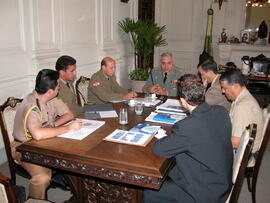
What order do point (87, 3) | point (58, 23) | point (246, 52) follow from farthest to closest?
point (246, 52) → point (87, 3) → point (58, 23)

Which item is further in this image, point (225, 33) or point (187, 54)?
point (187, 54)

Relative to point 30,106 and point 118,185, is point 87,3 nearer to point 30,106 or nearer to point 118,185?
point 30,106

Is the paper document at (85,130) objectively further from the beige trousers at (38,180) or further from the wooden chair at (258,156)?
the wooden chair at (258,156)

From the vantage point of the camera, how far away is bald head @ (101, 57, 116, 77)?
339cm

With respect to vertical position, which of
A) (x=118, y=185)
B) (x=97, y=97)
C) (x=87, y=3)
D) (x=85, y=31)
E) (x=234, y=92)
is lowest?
(x=118, y=185)

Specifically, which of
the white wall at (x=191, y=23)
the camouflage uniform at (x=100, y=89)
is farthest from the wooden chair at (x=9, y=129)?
the white wall at (x=191, y=23)

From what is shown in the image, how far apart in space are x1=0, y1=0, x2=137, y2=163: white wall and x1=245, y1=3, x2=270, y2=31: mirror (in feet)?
11.9

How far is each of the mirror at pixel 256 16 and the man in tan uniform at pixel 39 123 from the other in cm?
617

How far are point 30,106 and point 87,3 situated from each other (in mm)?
2932

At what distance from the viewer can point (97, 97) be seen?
11.2ft

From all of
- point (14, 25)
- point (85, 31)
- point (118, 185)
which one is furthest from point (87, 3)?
point (118, 185)

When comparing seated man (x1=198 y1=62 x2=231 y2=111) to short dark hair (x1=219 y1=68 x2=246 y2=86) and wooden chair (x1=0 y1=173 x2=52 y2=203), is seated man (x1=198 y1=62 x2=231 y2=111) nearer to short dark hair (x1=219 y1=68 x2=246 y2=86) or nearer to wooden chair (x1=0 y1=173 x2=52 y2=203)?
short dark hair (x1=219 y1=68 x2=246 y2=86)

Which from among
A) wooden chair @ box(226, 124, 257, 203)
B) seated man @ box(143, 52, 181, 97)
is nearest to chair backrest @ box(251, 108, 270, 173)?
wooden chair @ box(226, 124, 257, 203)

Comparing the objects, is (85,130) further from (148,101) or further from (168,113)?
(148,101)
